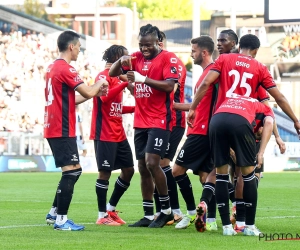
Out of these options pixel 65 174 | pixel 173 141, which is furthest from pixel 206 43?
pixel 65 174

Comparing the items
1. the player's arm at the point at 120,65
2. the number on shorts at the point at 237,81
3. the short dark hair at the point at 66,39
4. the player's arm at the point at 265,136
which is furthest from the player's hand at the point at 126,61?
the player's arm at the point at 265,136

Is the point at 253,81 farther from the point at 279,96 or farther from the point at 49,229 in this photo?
the point at 49,229

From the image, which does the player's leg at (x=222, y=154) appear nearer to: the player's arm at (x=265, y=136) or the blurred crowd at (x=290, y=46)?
the player's arm at (x=265, y=136)

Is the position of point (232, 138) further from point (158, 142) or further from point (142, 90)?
point (142, 90)

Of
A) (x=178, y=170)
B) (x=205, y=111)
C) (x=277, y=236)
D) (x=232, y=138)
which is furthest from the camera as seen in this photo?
(x=178, y=170)

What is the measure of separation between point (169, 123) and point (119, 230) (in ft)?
4.99

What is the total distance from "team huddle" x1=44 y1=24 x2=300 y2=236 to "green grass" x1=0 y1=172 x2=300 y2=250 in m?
0.37

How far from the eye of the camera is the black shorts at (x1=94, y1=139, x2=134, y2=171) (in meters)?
11.5

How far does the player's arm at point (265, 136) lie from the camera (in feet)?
32.4

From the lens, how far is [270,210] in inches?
538

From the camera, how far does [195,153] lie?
35.0 feet

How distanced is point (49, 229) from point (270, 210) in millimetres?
4635

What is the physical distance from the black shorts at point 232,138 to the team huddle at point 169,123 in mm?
11

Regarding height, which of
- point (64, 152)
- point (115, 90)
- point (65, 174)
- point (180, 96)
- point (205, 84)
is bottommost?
point (65, 174)
